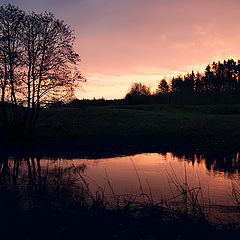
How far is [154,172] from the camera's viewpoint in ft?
38.2

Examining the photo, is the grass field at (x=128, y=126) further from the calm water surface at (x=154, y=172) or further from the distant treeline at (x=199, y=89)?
the distant treeline at (x=199, y=89)

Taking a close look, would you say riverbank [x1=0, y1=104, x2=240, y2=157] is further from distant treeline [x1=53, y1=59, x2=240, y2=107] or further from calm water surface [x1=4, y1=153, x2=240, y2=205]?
distant treeline [x1=53, y1=59, x2=240, y2=107]

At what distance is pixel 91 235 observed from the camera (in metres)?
4.93

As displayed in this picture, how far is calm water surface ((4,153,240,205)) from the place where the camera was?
8.43 meters

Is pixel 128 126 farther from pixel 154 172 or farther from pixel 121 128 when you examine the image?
pixel 154 172

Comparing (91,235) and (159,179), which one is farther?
(159,179)

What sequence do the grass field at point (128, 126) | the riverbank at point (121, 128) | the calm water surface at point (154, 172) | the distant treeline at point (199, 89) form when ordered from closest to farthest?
the calm water surface at point (154, 172) < the riverbank at point (121, 128) < the grass field at point (128, 126) < the distant treeline at point (199, 89)

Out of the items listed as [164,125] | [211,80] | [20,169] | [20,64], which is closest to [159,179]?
[20,169]

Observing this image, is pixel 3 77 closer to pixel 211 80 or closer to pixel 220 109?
pixel 220 109

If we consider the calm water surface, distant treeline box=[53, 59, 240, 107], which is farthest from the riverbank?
distant treeline box=[53, 59, 240, 107]

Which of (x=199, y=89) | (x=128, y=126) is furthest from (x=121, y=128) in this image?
(x=199, y=89)

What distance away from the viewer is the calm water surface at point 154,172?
8.43m

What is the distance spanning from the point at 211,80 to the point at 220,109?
2042 inches

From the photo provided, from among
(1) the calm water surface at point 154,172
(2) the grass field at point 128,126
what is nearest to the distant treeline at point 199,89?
(2) the grass field at point 128,126
